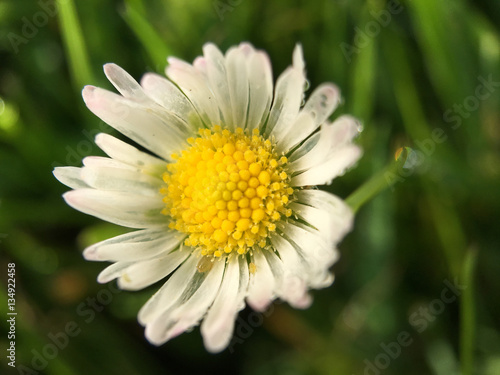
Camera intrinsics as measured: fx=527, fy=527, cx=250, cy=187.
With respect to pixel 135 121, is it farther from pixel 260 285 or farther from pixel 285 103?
pixel 260 285

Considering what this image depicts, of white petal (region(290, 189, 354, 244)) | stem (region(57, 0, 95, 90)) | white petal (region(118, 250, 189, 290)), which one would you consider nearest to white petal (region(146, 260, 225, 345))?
white petal (region(118, 250, 189, 290))

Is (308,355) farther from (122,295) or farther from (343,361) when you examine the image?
(122,295)

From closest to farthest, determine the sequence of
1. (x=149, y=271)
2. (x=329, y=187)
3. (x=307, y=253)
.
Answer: (x=307, y=253), (x=149, y=271), (x=329, y=187)

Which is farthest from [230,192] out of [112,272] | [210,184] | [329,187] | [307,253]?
[329,187]

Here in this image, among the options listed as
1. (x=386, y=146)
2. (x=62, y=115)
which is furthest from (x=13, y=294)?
(x=386, y=146)

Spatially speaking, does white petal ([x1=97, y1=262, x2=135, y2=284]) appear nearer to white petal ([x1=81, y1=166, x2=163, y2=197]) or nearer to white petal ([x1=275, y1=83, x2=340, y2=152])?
white petal ([x1=81, y1=166, x2=163, y2=197])

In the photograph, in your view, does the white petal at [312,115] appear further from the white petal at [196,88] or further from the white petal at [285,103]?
the white petal at [196,88]
